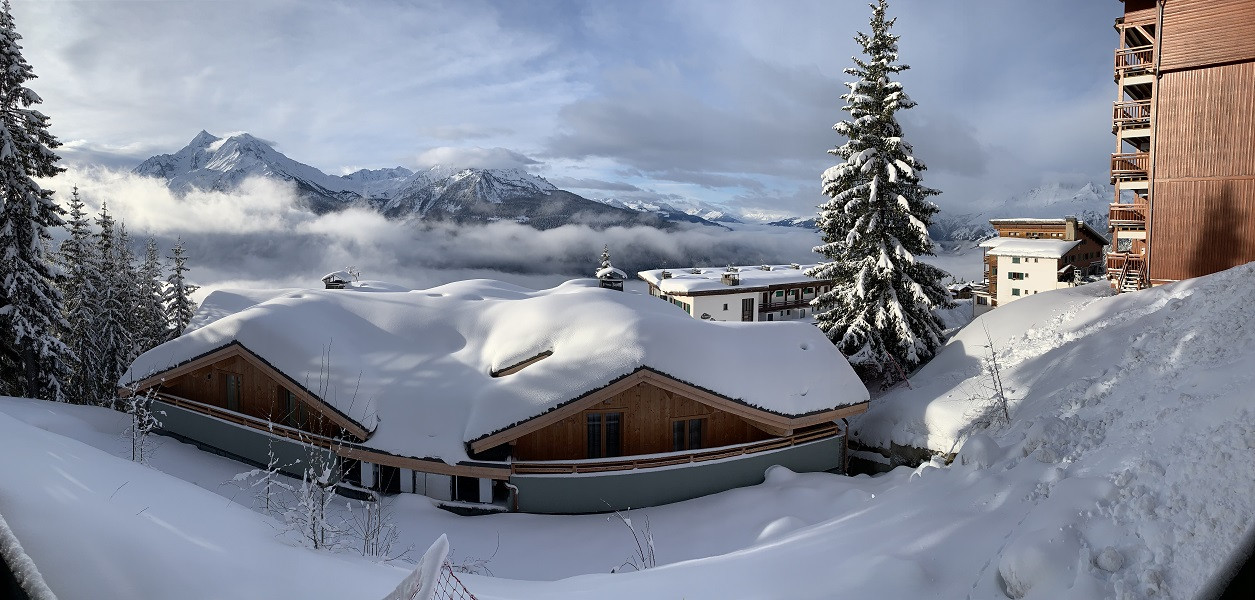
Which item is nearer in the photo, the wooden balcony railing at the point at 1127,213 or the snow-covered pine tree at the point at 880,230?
the snow-covered pine tree at the point at 880,230

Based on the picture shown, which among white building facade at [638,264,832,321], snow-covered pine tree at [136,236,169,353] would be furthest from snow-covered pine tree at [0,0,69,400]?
white building facade at [638,264,832,321]

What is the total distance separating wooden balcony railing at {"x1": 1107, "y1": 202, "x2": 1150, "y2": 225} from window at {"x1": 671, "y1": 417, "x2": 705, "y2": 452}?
2188 centimetres

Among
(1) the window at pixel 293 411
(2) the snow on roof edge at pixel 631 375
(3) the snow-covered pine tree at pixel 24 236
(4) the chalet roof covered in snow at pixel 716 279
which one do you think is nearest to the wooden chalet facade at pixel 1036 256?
(4) the chalet roof covered in snow at pixel 716 279

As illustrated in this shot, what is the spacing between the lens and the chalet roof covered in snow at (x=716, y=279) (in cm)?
4925

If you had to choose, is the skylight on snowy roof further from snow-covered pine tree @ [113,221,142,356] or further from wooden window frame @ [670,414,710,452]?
snow-covered pine tree @ [113,221,142,356]

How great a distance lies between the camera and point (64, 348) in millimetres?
23547

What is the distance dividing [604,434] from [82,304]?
31587mm

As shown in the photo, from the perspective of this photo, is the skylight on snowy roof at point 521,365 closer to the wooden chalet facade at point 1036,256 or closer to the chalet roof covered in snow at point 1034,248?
the wooden chalet facade at point 1036,256

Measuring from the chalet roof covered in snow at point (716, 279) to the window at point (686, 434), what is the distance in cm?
2990

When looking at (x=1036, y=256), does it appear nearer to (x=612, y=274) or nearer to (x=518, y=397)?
(x=612, y=274)

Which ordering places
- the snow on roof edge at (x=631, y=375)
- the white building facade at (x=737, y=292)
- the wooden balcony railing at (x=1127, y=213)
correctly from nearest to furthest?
the snow on roof edge at (x=631, y=375)
the wooden balcony railing at (x=1127, y=213)
the white building facade at (x=737, y=292)

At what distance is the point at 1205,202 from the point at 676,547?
24788 mm

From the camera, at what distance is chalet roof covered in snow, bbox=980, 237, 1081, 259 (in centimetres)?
4550

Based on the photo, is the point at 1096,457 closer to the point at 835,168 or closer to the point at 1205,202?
the point at 835,168
